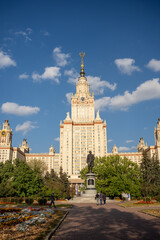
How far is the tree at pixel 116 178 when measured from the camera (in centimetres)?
4788

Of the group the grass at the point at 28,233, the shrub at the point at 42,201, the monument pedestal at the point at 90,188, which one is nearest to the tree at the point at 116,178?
the monument pedestal at the point at 90,188

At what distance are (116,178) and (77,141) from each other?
382ft

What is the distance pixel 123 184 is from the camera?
4766cm

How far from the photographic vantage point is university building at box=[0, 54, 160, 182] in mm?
154250

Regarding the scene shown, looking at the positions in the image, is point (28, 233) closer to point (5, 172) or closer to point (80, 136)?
point (5, 172)

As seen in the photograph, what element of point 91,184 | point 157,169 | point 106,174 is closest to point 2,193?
point 91,184

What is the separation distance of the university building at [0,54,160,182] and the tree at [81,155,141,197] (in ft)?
298

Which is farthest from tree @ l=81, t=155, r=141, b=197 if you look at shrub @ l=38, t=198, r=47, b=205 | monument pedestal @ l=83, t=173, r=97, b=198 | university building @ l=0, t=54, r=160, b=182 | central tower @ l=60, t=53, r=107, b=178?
Result: central tower @ l=60, t=53, r=107, b=178

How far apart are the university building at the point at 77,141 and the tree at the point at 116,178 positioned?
9085 centimetres

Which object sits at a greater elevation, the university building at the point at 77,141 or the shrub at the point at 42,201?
the university building at the point at 77,141

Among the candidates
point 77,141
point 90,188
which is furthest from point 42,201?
point 77,141

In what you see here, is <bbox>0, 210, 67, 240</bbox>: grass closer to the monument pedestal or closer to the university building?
the monument pedestal

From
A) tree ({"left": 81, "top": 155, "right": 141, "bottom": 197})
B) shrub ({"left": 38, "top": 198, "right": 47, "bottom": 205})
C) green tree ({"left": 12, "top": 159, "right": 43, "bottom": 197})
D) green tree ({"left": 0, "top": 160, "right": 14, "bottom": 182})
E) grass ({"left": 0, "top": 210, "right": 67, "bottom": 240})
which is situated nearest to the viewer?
grass ({"left": 0, "top": 210, "right": 67, "bottom": 240})

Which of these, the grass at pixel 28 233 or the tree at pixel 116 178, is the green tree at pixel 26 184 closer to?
the tree at pixel 116 178
